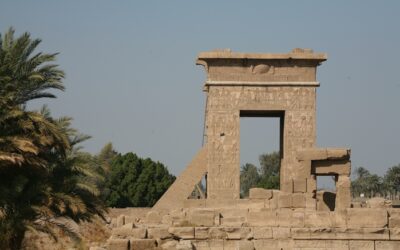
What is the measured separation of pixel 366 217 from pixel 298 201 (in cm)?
190

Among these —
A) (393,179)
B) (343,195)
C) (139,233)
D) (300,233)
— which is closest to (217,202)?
(343,195)

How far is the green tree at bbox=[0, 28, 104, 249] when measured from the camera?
615 inches

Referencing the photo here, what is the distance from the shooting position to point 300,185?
17.8 m

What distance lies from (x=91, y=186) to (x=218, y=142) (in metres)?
9.49

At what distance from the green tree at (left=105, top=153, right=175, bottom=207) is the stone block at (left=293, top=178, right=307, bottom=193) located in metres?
27.0

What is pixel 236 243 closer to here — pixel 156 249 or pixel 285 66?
pixel 156 249

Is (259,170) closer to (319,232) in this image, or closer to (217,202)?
(217,202)

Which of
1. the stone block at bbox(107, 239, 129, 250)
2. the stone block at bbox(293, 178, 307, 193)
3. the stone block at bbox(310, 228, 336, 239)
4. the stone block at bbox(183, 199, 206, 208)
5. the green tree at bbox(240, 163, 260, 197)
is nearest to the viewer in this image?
the stone block at bbox(107, 239, 129, 250)

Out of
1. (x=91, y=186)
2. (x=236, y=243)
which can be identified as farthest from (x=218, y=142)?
(x=236, y=243)

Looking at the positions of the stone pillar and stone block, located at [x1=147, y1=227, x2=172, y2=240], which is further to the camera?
the stone pillar

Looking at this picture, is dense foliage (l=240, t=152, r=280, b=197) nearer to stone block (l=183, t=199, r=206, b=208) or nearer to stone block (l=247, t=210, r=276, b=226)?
stone block (l=183, t=199, r=206, b=208)

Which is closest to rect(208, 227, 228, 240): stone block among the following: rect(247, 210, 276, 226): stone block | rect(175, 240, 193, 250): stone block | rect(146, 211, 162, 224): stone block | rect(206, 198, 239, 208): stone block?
rect(175, 240, 193, 250): stone block

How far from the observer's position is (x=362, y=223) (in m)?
15.4

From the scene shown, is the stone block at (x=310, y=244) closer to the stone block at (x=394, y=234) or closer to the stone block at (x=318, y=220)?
the stone block at (x=318, y=220)
